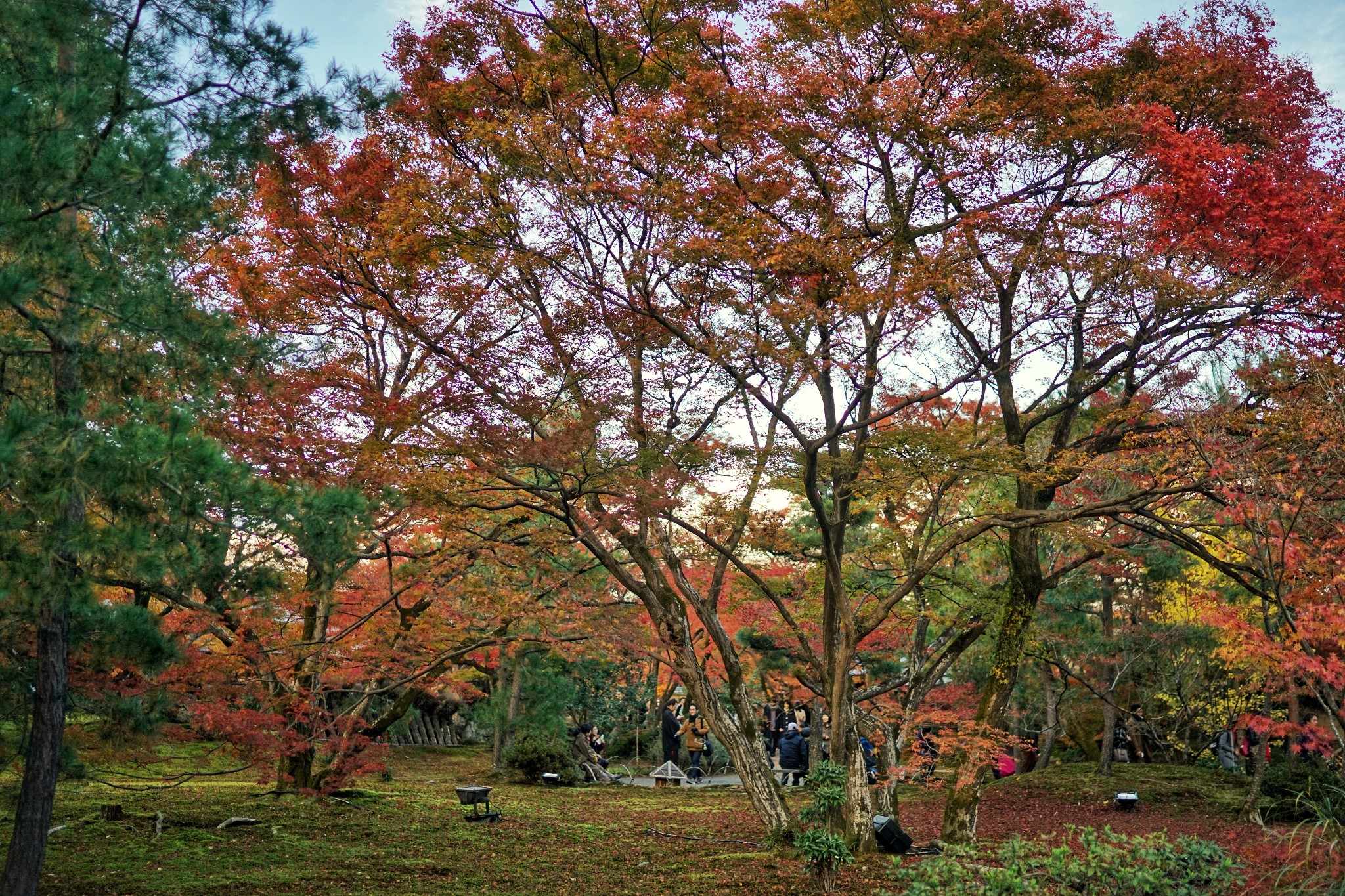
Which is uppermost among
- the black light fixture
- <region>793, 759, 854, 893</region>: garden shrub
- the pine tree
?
the pine tree

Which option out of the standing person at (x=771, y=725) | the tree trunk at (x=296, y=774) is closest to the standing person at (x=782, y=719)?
the standing person at (x=771, y=725)

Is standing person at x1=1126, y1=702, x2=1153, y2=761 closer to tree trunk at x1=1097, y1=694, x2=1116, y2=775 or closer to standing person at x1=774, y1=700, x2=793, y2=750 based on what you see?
tree trunk at x1=1097, y1=694, x2=1116, y2=775

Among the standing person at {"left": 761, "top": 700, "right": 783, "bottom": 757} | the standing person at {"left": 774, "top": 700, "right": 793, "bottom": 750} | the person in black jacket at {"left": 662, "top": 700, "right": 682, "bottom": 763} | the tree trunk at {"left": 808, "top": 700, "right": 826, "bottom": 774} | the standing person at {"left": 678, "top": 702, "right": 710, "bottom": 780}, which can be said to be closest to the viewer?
the tree trunk at {"left": 808, "top": 700, "right": 826, "bottom": 774}

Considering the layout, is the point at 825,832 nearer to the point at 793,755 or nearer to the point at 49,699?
the point at 49,699

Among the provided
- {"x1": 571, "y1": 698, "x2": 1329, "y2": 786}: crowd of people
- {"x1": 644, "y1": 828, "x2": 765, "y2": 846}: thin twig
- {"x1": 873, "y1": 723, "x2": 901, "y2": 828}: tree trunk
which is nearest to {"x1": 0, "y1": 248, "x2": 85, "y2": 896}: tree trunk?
{"x1": 644, "y1": 828, "x2": 765, "y2": 846}: thin twig

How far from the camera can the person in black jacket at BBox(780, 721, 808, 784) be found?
17.4 m

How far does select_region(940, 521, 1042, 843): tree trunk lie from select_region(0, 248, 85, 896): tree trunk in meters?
7.94

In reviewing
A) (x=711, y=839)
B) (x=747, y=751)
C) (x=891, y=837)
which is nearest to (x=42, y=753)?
(x=747, y=751)

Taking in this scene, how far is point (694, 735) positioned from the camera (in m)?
21.3

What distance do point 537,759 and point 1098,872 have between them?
1243 centimetres

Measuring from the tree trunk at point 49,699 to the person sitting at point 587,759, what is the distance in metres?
12.6

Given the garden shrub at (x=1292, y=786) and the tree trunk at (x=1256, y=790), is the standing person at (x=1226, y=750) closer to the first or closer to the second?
the garden shrub at (x=1292, y=786)

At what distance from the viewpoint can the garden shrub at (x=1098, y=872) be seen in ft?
17.1

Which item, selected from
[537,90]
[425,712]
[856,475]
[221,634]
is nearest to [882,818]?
[856,475]
